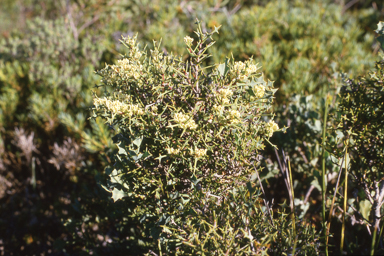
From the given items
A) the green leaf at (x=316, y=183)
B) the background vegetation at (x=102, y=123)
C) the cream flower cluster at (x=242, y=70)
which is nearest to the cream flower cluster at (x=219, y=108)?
the cream flower cluster at (x=242, y=70)

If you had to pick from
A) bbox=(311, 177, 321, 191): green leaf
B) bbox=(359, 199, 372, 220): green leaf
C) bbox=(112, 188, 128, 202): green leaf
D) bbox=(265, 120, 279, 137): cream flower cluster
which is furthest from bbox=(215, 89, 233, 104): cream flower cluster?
bbox=(359, 199, 372, 220): green leaf

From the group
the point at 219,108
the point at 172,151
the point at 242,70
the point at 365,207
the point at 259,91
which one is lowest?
the point at 365,207

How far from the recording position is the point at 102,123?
241cm

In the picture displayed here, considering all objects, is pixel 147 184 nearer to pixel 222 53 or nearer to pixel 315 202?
pixel 315 202

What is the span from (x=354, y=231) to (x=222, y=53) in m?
2.35

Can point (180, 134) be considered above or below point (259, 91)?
below

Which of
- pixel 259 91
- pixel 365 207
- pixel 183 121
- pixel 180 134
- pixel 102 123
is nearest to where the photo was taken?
pixel 183 121

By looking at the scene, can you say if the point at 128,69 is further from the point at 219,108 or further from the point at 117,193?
the point at 117,193

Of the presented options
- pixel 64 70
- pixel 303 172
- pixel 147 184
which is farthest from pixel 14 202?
pixel 303 172

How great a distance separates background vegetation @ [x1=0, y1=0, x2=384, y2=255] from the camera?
2.10 m

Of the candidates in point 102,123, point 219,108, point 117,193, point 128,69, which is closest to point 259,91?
point 219,108

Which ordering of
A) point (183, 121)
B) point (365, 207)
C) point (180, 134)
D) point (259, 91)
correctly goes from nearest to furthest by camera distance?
point (183, 121) → point (259, 91) → point (180, 134) → point (365, 207)

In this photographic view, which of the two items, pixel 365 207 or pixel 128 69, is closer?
pixel 128 69

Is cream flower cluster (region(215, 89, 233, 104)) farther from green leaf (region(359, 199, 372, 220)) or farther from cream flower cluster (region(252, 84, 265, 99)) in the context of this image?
green leaf (region(359, 199, 372, 220))
